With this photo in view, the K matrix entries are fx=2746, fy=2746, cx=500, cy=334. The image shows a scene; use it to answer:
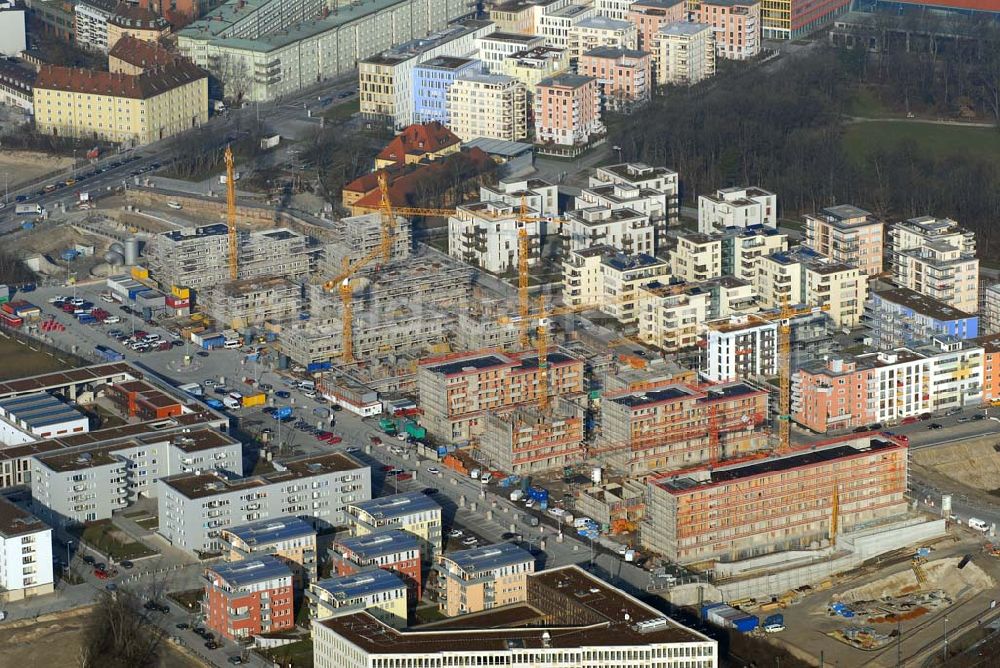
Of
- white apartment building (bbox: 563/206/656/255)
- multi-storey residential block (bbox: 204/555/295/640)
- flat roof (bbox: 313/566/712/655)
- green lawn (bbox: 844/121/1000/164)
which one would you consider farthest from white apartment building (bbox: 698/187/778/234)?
multi-storey residential block (bbox: 204/555/295/640)

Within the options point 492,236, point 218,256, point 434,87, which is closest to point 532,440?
point 492,236

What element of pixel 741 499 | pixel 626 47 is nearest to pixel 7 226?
pixel 626 47

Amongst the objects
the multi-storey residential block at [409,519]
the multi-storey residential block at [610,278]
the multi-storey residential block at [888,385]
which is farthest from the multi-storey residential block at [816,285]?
the multi-storey residential block at [409,519]

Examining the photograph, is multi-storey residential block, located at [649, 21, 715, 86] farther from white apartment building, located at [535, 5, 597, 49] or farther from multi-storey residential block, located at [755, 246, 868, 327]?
multi-storey residential block, located at [755, 246, 868, 327]

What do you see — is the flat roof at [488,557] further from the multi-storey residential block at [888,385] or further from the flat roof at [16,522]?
the multi-storey residential block at [888,385]

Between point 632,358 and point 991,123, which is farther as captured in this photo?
point 991,123

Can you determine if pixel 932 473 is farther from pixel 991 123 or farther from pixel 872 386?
pixel 991 123
